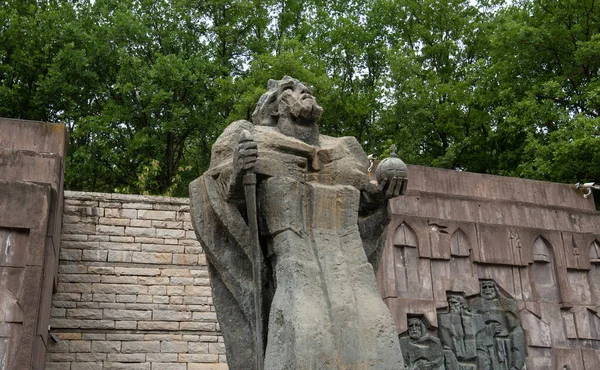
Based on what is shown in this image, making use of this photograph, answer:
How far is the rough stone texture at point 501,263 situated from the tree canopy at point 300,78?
380cm

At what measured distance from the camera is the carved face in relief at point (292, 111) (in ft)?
20.5

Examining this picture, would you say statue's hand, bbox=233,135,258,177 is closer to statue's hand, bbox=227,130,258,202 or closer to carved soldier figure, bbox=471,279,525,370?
statue's hand, bbox=227,130,258,202

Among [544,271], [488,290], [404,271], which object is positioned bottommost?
[488,290]

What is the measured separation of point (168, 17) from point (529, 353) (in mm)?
14811

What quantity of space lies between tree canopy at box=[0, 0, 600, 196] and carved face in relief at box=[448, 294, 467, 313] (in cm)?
581

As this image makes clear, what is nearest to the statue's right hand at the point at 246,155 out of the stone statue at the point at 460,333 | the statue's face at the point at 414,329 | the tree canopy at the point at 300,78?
the statue's face at the point at 414,329

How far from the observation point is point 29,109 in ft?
70.9

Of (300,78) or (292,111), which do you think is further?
(300,78)

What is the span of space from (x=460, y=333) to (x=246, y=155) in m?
8.18

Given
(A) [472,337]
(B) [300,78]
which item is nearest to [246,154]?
(A) [472,337]

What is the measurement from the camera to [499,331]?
1302 cm

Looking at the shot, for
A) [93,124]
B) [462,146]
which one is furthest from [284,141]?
[462,146]

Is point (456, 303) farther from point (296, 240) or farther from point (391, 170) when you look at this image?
point (296, 240)

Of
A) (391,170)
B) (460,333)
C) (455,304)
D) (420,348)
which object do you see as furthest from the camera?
(455,304)
